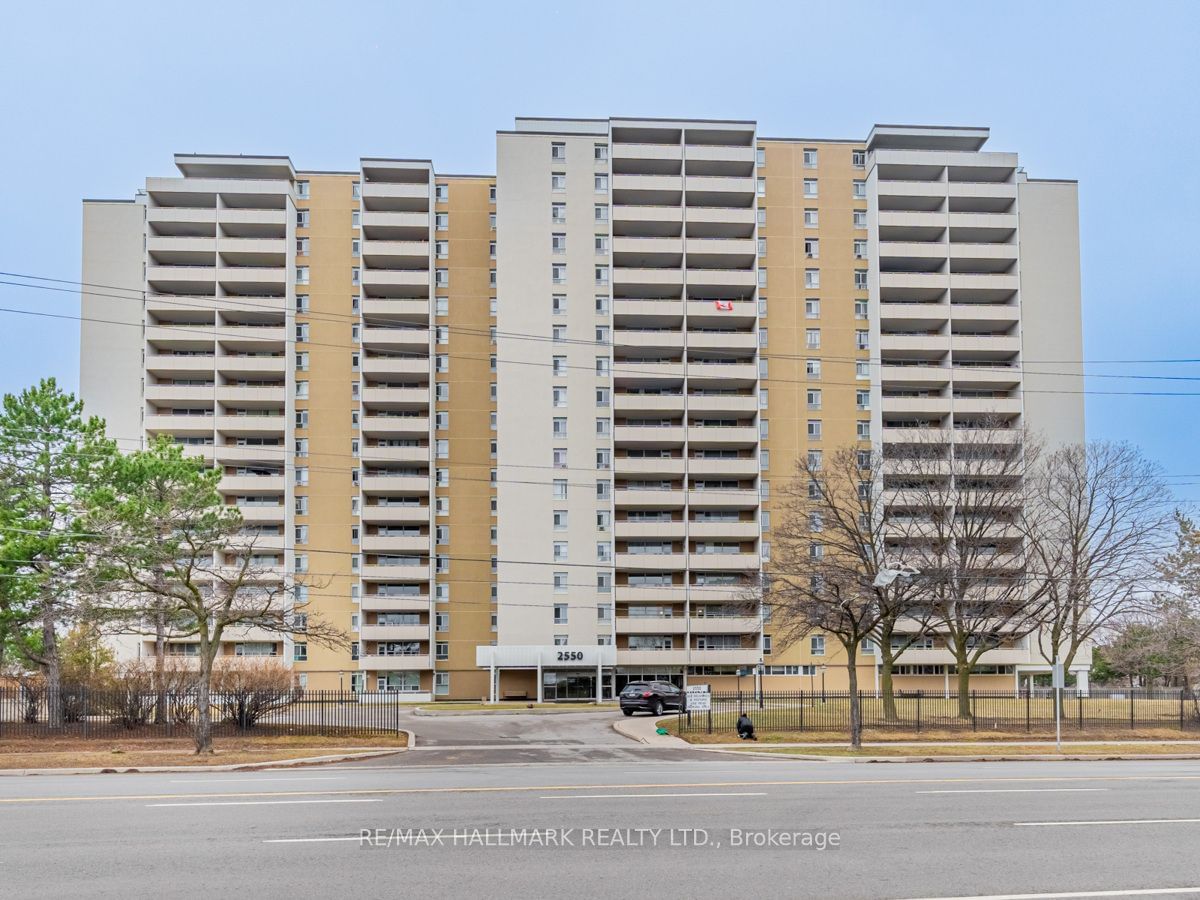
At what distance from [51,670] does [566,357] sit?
44849mm

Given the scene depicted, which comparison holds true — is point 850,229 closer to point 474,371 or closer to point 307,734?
point 474,371

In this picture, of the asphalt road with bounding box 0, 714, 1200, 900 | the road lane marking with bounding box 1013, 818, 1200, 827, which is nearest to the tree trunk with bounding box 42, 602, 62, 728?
the asphalt road with bounding box 0, 714, 1200, 900

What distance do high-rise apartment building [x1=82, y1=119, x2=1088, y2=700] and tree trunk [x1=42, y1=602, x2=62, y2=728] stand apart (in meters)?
35.3

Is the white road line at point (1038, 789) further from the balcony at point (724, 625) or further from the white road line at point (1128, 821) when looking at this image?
the balcony at point (724, 625)

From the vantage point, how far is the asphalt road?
33.9ft

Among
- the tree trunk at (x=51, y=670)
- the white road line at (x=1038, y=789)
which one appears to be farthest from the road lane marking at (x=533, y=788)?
the tree trunk at (x=51, y=670)

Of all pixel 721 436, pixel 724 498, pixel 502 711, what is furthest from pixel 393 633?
pixel 721 436

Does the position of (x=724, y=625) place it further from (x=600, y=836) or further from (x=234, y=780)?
(x=600, y=836)

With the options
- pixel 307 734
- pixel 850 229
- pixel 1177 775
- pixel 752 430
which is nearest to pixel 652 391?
pixel 752 430

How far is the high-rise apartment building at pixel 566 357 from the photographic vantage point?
7556 centimetres

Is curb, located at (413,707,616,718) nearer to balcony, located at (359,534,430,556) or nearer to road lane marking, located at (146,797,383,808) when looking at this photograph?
balcony, located at (359,534,430,556)

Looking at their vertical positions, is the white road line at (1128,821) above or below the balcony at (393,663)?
above

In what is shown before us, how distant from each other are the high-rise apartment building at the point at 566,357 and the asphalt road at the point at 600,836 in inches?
2126

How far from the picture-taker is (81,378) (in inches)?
3095
